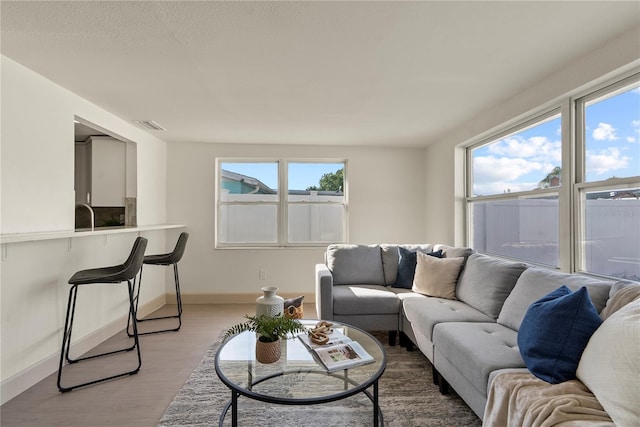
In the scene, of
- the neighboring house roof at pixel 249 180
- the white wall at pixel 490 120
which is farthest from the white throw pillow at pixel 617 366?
the neighboring house roof at pixel 249 180

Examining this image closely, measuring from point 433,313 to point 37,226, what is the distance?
297 cm

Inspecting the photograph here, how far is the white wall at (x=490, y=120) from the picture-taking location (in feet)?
6.06

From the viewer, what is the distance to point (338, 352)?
6.01 ft

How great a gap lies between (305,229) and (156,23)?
10.4ft

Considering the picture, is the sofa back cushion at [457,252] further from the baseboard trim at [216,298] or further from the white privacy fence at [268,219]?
the baseboard trim at [216,298]

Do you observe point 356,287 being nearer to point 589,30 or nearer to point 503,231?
point 503,231

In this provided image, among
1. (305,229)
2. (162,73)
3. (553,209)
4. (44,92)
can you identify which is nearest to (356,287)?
(305,229)

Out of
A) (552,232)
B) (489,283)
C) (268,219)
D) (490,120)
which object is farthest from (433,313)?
(268,219)

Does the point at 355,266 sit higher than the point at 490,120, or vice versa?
the point at 490,120

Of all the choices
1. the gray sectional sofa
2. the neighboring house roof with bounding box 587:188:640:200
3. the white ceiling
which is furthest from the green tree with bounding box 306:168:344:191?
the neighboring house roof with bounding box 587:188:640:200

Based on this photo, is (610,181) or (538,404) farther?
(610,181)

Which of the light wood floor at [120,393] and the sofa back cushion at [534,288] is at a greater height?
the sofa back cushion at [534,288]

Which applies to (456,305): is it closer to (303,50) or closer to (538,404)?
(538,404)

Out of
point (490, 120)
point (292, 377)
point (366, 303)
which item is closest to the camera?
point (292, 377)
